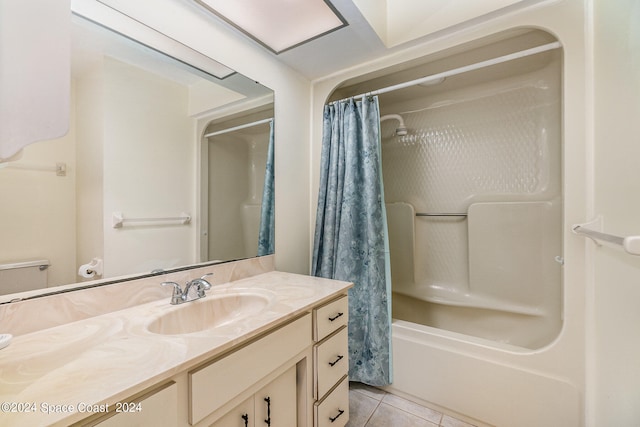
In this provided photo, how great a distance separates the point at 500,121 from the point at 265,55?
1.73m

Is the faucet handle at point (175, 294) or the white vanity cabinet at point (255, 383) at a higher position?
the faucet handle at point (175, 294)

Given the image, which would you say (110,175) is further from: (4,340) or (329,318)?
(329,318)

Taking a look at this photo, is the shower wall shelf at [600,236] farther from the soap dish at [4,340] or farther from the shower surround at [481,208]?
the soap dish at [4,340]

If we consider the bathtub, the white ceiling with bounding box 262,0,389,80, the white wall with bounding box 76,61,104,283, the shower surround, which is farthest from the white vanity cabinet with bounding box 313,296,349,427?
the white ceiling with bounding box 262,0,389,80

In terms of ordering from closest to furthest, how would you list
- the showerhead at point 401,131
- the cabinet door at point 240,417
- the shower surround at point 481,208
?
the cabinet door at point 240,417 → the shower surround at point 481,208 → the showerhead at point 401,131

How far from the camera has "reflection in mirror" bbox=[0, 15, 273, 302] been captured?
2.61ft

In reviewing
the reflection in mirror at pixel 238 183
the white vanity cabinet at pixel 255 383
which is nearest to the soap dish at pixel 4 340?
the white vanity cabinet at pixel 255 383

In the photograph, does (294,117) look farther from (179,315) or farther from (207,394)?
(207,394)

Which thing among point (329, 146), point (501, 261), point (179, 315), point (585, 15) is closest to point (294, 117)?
point (329, 146)

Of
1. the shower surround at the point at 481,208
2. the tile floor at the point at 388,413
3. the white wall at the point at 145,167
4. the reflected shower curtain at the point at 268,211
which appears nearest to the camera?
the white wall at the point at 145,167

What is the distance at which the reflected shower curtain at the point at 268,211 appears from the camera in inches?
61.9

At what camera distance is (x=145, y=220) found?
107 centimetres

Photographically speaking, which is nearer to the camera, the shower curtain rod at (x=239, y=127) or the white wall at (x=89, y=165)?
the white wall at (x=89, y=165)

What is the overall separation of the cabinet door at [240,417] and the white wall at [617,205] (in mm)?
1301
